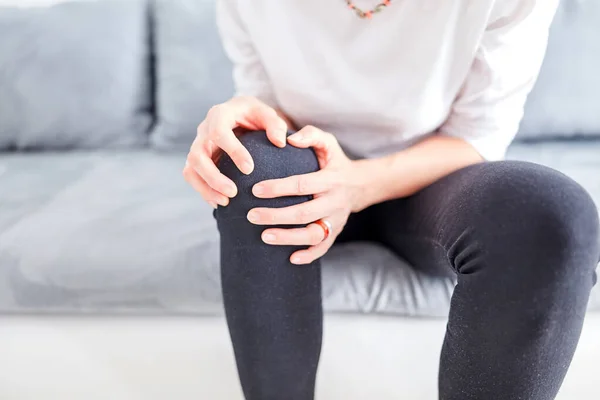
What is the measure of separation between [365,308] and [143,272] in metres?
0.33

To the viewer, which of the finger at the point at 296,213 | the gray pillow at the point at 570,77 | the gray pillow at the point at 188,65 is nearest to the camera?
the finger at the point at 296,213

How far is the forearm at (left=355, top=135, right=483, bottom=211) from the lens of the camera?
2.22 feet

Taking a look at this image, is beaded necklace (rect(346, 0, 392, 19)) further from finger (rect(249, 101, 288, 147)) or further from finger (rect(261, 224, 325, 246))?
finger (rect(261, 224, 325, 246))

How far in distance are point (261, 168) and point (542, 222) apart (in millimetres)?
277

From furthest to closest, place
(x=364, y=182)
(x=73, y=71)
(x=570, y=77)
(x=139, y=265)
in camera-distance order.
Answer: (x=73, y=71)
(x=570, y=77)
(x=139, y=265)
(x=364, y=182)

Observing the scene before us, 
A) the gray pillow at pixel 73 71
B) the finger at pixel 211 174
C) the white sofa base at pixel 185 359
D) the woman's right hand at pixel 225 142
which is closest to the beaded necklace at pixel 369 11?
the woman's right hand at pixel 225 142

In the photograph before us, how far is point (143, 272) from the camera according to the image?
80 centimetres

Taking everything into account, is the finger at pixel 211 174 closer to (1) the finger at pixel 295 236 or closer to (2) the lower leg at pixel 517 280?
(1) the finger at pixel 295 236

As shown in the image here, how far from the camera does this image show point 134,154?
4.21 feet

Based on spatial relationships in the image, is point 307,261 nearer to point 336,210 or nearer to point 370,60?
point 336,210

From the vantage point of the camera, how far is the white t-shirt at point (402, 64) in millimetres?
650

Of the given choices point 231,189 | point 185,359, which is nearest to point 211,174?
point 231,189

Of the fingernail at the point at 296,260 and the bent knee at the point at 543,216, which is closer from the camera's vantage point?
the bent knee at the point at 543,216

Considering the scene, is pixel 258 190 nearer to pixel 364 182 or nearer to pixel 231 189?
pixel 231 189
